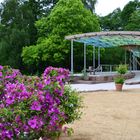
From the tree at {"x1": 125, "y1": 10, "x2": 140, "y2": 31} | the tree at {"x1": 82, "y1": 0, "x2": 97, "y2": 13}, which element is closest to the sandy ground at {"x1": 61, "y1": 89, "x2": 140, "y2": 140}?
the tree at {"x1": 82, "y1": 0, "x2": 97, "y2": 13}

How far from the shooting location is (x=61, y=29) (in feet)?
108

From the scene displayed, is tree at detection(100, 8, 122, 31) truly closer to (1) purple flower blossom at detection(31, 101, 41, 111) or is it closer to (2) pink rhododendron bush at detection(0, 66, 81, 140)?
(2) pink rhododendron bush at detection(0, 66, 81, 140)

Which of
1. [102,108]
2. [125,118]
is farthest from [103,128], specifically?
[102,108]

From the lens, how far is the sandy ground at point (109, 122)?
21.7 feet

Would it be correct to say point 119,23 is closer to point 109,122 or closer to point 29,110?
point 109,122

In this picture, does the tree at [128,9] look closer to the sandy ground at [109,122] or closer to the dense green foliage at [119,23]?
the dense green foliage at [119,23]

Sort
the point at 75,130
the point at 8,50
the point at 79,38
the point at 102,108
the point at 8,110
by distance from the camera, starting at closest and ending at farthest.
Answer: the point at 8,110 → the point at 75,130 → the point at 102,108 → the point at 79,38 → the point at 8,50

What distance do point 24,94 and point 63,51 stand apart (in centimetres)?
2852

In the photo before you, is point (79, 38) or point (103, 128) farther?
point (79, 38)

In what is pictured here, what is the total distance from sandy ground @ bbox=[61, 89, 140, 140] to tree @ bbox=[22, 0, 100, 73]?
69.9ft

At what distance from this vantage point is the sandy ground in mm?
6602

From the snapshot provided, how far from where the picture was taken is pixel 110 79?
77.0 ft

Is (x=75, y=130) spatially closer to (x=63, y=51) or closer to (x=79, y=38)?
(x=79, y=38)

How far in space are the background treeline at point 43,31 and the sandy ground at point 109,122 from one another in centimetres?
2162
